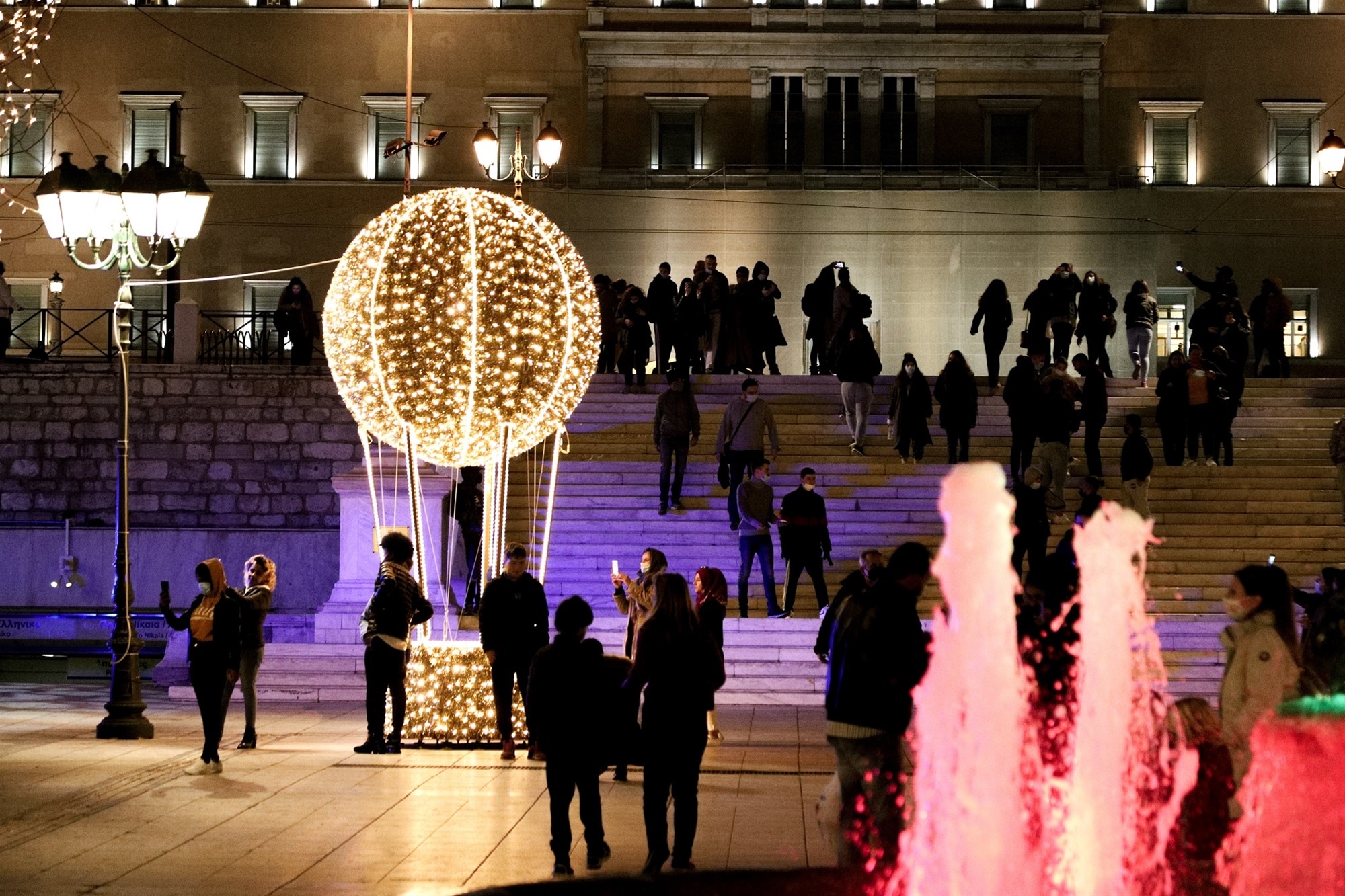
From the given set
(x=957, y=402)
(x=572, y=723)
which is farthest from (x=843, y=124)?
(x=572, y=723)

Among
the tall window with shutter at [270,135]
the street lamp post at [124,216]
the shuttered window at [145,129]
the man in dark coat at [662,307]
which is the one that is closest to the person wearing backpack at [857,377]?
the man in dark coat at [662,307]

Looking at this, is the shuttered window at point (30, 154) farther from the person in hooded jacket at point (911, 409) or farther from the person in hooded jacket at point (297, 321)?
the person in hooded jacket at point (911, 409)

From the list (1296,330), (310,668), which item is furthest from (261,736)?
(1296,330)

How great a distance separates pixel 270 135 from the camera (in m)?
39.0

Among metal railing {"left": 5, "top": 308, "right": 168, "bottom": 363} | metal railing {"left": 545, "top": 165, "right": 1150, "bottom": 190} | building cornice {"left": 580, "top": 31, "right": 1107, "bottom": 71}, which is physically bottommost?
metal railing {"left": 5, "top": 308, "right": 168, "bottom": 363}

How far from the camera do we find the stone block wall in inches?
1050

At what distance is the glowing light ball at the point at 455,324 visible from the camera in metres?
12.8

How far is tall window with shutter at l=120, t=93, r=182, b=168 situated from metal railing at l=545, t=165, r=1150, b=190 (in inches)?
316

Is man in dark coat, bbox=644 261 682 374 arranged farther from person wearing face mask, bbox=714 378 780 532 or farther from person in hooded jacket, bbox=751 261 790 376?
person wearing face mask, bbox=714 378 780 532

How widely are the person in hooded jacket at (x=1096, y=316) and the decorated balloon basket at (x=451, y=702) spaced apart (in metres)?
14.6

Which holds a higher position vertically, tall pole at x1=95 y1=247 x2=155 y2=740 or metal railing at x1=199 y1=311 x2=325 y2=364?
metal railing at x1=199 y1=311 x2=325 y2=364

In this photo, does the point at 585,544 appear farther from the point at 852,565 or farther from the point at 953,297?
the point at 953,297

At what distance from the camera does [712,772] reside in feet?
41.4

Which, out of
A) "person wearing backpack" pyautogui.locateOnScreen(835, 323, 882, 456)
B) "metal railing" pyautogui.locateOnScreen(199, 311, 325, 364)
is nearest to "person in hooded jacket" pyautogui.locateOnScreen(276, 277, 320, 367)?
"metal railing" pyautogui.locateOnScreen(199, 311, 325, 364)
